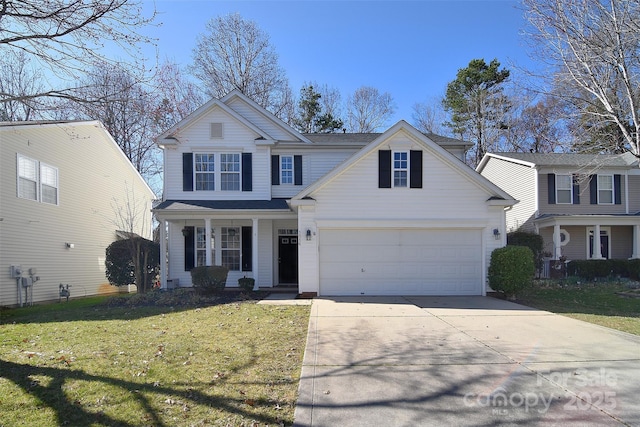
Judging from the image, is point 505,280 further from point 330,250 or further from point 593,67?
point 593,67

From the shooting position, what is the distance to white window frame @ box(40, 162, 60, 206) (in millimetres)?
14141

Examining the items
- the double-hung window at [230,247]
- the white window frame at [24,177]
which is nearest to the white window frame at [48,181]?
the white window frame at [24,177]

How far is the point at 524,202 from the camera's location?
20.9 m

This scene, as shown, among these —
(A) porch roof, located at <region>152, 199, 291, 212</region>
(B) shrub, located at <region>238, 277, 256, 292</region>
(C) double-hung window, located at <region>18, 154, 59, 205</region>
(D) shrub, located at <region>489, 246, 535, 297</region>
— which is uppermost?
(C) double-hung window, located at <region>18, 154, 59, 205</region>

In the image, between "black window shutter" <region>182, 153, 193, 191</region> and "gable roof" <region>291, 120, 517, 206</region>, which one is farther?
"black window shutter" <region>182, 153, 193, 191</region>

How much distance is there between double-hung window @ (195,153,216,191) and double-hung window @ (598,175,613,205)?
18933mm

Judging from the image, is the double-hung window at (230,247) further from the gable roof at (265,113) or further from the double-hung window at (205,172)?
the gable roof at (265,113)

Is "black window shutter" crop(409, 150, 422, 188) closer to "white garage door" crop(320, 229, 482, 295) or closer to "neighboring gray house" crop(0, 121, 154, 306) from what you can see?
"white garage door" crop(320, 229, 482, 295)

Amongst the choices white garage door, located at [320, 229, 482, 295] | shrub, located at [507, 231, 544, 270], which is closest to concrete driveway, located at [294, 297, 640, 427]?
white garage door, located at [320, 229, 482, 295]

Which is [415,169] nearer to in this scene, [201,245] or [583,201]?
[201,245]

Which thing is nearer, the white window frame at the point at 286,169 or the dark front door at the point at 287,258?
the dark front door at the point at 287,258

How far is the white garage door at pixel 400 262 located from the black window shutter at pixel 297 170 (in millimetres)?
3899

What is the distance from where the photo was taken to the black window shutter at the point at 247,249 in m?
15.4

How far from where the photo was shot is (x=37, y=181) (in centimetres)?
1384
